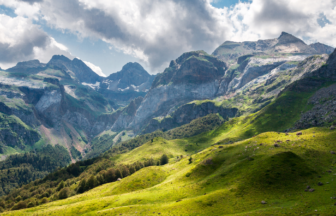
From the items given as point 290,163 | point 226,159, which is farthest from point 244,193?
point 226,159

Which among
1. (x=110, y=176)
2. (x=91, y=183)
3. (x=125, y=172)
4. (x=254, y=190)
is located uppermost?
(x=110, y=176)

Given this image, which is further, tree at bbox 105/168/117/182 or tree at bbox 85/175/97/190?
tree at bbox 105/168/117/182

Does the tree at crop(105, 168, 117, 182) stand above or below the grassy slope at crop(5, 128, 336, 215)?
above

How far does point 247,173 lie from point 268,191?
12.4 metres

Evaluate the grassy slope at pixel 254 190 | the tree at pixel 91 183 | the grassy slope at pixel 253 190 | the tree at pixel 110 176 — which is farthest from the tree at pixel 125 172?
the grassy slope at pixel 253 190

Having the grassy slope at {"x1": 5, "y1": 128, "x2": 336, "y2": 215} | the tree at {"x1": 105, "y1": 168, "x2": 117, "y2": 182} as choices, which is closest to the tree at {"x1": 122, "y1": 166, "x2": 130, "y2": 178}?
the tree at {"x1": 105, "y1": 168, "x2": 117, "y2": 182}

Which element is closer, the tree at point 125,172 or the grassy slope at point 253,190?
the grassy slope at point 253,190

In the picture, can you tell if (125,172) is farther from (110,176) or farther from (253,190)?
(253,190)

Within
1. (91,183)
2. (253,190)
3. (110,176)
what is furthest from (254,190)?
(91,183)

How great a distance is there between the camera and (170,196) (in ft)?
216

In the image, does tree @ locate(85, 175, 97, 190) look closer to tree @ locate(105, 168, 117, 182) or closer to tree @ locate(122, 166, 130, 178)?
tree @ locate(105, 168, 117, 182)

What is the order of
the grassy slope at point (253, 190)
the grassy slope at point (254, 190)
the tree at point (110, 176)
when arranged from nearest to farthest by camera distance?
the grassy slope at point (254, 190)
the grassy slope at point (253, 190)
the tree at point (110, 176)

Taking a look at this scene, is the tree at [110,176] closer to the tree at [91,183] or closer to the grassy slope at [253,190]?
the tree at [91,183]

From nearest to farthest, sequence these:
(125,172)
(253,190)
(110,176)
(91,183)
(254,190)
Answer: (254,190), (253,190), (91,183), (110,176), (125,172)
